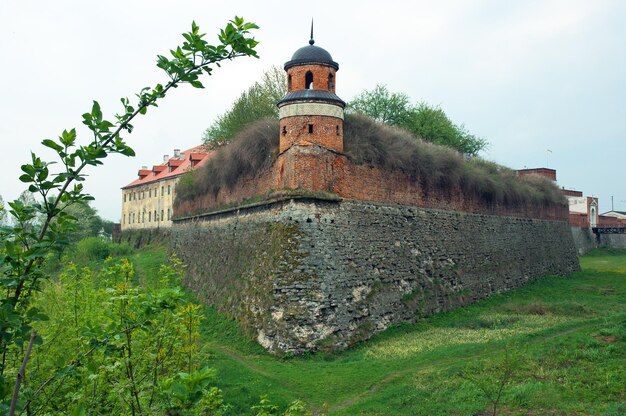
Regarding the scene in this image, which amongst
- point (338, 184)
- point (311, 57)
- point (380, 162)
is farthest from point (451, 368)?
point (311, 57)

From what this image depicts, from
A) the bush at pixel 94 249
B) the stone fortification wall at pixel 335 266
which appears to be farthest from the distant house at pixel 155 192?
the stone fortification wall at pixel 335 266

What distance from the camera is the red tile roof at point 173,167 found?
142 feet

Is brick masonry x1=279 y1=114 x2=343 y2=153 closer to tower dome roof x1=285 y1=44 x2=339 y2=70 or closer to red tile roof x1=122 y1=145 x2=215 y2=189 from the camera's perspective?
tower dome roof x1=285 y1=44 x2=339 y2=70

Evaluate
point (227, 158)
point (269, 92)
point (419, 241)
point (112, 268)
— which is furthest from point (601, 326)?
point (269, 92)

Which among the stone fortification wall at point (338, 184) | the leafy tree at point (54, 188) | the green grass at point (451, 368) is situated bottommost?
the green grass at point (451, 368)

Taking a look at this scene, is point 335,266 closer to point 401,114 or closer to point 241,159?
point 241,159

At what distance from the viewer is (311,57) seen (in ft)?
65.6

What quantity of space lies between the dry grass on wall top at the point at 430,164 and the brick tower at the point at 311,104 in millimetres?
1311

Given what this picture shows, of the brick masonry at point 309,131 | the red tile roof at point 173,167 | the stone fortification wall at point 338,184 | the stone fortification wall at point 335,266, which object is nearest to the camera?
the stone fortification wall at point 335,266

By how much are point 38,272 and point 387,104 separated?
43.1m

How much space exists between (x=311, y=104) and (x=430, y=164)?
25.1ft

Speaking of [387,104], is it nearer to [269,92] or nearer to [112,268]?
[269,92]

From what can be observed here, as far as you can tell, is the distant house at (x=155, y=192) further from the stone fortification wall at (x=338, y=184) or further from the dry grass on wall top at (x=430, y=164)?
the dry grass on wall top at (x=430, y=164)

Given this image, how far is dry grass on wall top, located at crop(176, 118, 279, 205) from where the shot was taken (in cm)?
2142
